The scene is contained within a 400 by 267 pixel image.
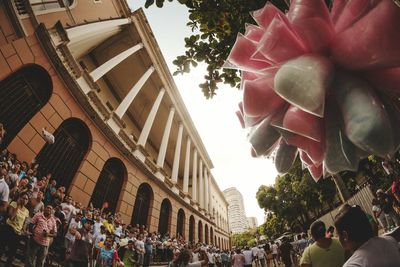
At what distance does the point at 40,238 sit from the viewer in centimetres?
494

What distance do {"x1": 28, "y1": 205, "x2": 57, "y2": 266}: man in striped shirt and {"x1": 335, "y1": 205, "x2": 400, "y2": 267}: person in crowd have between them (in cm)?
584

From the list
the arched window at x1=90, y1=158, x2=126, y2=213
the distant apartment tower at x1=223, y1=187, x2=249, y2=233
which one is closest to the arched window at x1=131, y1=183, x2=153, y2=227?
the arched window at x1=90, y1=158, x2=126, y2=213

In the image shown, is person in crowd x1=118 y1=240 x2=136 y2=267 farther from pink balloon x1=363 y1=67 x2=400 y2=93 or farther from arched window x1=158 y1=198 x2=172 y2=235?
pink balloon x1=363 y1=67 x2=400 y2=93

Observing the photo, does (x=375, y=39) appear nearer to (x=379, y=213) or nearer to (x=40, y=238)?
(x=40, y=238)

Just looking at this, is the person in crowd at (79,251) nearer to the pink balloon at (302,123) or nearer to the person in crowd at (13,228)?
the person in crowd at (13,228)

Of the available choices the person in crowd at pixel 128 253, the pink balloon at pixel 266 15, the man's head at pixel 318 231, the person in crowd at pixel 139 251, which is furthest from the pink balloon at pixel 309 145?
the person in crowd at pixel 139 251

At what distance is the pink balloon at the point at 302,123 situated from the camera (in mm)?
560

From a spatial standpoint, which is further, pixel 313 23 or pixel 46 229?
pixel 46 229

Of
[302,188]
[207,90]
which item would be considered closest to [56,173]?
[207,90]

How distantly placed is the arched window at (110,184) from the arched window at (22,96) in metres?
4.00

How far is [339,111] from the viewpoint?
0.61 metres

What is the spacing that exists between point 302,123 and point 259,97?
5.1 inches

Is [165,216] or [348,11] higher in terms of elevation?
[165,216]

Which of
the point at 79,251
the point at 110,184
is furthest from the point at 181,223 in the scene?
the point at 79,251
